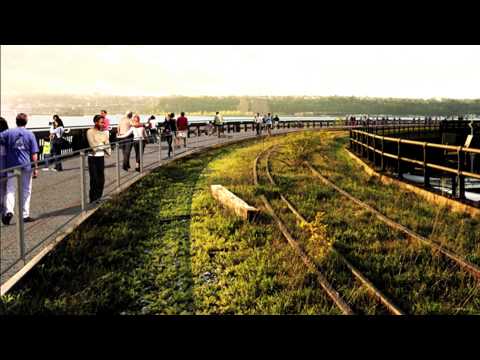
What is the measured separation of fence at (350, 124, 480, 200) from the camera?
1341cm

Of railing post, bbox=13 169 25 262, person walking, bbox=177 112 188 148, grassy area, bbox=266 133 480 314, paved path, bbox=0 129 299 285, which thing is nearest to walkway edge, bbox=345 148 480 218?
grassy area, bbox=266 133 480 314

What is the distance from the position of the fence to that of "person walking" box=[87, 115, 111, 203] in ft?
27.7

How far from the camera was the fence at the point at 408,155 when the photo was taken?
13406 mm

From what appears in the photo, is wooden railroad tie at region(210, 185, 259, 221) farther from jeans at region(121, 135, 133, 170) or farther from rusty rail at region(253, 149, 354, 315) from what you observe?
jeans at region(121, 135, 133, 170)

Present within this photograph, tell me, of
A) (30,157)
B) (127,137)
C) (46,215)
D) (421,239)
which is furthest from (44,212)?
(127,137)

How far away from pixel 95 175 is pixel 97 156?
408 millimetres

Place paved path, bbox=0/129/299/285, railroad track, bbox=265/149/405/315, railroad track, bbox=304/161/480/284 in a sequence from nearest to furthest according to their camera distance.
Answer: railroad track, bbox=265/149/405/315
paved path, bbox=0/129/299/285
railroad track, bbox=304/161/480/284

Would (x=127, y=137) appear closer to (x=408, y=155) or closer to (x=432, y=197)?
(x=432, y=197)

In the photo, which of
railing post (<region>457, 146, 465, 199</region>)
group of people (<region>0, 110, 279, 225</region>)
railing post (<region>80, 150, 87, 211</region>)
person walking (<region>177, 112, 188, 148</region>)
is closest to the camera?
group of people (<region>0, 110, 279, 225</region>)

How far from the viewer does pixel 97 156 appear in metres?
9.70

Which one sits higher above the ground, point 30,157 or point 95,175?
point 30,157

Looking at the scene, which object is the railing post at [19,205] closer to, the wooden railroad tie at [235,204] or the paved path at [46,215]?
the paved path at [46,215]
